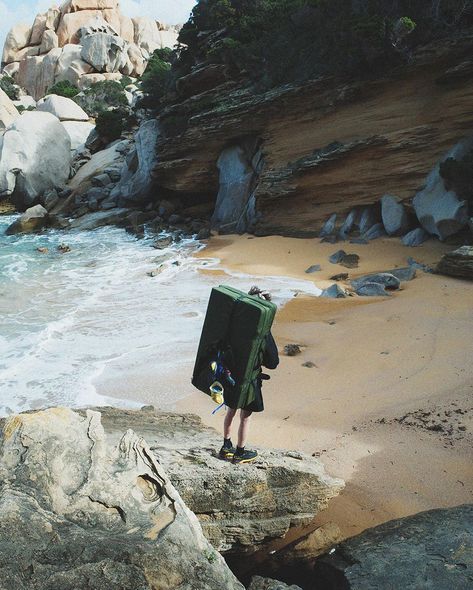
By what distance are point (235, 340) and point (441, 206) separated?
44.0ft

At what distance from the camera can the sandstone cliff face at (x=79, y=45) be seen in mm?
65938

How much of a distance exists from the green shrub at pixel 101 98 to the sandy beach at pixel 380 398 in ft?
142

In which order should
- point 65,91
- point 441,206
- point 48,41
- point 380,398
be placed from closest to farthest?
point 380,398 < point 441,206 < point 65,91 < point 48,41

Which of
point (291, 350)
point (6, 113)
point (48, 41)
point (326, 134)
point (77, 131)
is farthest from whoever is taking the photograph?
point (48, 41)

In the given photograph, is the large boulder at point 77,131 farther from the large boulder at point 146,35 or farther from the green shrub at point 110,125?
the large boulder at point 146,35

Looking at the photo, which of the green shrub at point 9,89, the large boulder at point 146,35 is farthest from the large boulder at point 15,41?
the large boulder at point 146,35

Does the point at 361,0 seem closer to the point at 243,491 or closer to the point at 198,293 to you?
the point at 198,293

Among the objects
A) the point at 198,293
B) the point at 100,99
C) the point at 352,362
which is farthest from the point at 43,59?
the point at 352,362

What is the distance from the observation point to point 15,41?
76688 millimetres

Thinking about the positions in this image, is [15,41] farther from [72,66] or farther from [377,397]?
[377,397]

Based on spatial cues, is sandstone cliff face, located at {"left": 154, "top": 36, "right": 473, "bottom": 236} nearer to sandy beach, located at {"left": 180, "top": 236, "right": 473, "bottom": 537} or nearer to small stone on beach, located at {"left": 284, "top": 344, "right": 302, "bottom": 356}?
sandy beach, located at {"left": 180, "top": 236, "right": 473, "bottom": 537}

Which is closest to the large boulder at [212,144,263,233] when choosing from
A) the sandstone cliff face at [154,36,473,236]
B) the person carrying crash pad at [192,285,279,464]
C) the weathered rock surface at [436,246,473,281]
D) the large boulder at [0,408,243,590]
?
the sandstone cliff face at [154,36,473,236]

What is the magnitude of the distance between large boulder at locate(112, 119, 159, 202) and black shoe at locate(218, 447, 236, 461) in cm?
2323

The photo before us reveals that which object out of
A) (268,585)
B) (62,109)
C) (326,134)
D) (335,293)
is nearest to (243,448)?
(268,585)
